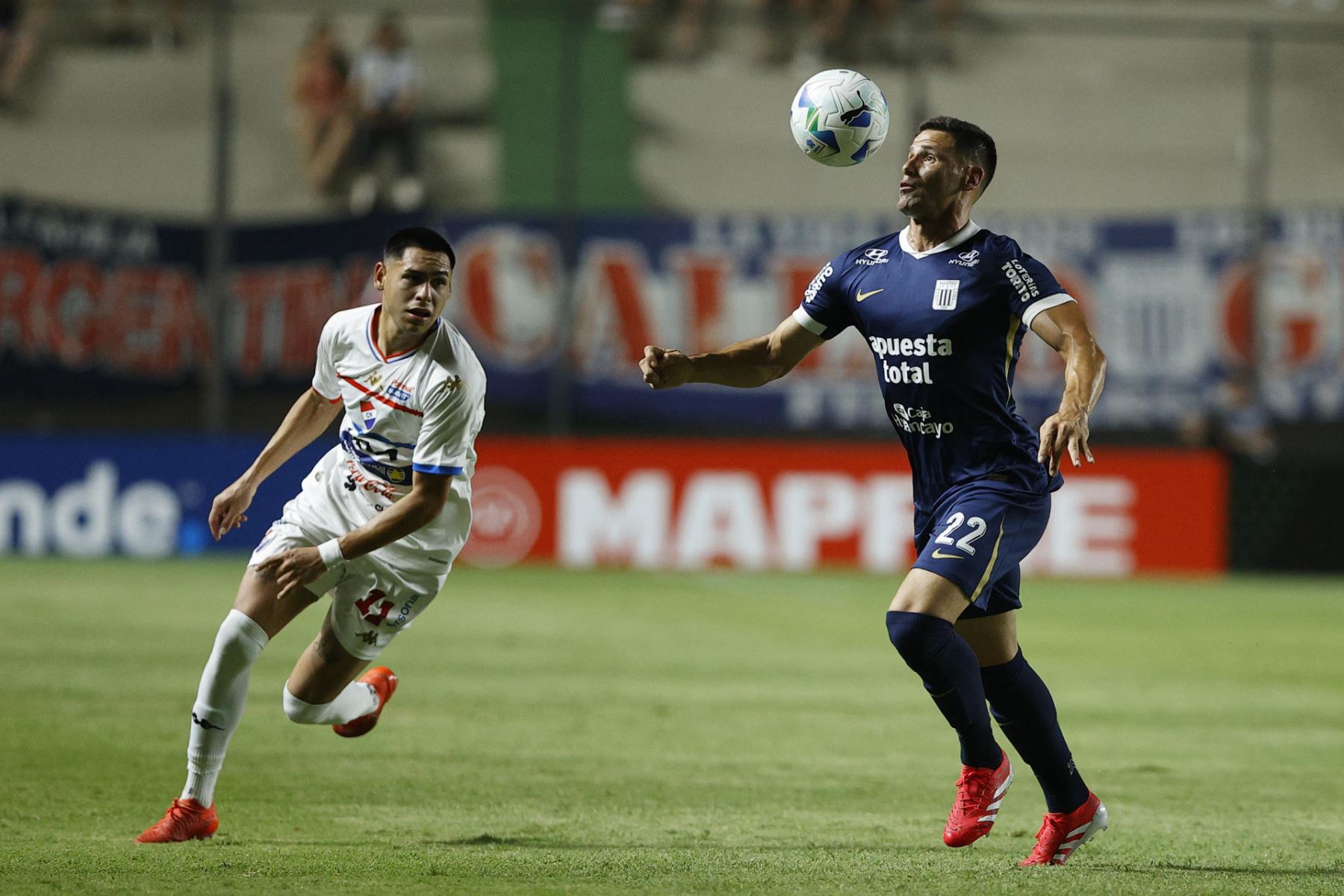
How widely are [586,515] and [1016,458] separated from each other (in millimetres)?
12993

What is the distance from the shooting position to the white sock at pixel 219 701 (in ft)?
20.0

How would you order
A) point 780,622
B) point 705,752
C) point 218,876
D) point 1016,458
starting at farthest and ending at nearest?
point 780,622
point 705,752
point 1016,458
point 218,876

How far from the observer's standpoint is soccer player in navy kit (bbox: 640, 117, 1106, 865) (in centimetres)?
575

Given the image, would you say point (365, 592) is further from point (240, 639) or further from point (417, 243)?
point (417, 243)

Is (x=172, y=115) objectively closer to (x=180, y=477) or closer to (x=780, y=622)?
(x=180, y=477)

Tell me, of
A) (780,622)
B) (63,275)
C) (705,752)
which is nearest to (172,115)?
(63,275)

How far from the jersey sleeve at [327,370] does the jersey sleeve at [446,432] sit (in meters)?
0.54

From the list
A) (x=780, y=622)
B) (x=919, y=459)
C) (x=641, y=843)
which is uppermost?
(x=919, y=459)

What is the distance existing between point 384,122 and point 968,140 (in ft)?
52.9

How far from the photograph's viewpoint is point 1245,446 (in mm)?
19531

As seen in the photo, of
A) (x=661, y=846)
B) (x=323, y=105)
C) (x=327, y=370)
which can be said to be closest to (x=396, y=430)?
(x=327, y=370)

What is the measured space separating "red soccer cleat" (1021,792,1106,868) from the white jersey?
7.61 feet

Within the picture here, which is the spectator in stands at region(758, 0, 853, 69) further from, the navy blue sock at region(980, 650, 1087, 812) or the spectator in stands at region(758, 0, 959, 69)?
the navy blue sock at region(980, 650, 1087, 812)

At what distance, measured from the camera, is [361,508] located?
6457 mm
